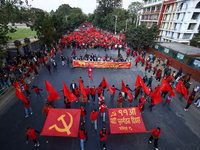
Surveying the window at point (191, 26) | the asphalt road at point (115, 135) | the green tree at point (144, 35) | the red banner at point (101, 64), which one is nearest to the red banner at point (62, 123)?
the asphalt road at point (115, 135)

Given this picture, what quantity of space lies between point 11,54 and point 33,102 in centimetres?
1298

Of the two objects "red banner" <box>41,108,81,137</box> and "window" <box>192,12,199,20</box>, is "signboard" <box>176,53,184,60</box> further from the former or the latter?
"window" <box>192,12,199,20</box>

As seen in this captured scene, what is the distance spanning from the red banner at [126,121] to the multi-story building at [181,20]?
30336mm

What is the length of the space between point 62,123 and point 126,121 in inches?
137

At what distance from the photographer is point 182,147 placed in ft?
20.8

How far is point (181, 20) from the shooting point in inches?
1203

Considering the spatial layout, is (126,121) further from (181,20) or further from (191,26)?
(191,26)

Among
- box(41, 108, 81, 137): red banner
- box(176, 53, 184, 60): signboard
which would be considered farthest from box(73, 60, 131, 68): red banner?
box(41, 108, 81, 137): red banner

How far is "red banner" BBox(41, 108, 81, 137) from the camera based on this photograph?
18.7 ft

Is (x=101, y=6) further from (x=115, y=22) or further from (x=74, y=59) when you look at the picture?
(x=74, y=59)

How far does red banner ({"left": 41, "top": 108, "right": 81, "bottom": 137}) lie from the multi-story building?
32264 millimetres

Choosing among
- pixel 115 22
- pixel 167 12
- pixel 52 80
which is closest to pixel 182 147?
pixel 52 80

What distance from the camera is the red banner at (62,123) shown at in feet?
18.7

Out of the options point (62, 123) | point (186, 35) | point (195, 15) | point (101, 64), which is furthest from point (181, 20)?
point (62, 123)
